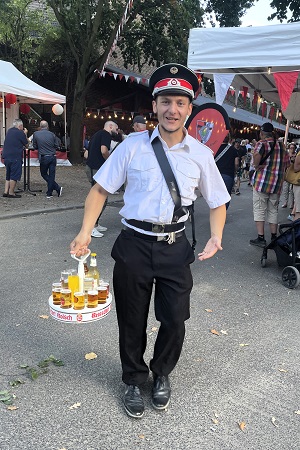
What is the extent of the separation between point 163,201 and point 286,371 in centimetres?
180

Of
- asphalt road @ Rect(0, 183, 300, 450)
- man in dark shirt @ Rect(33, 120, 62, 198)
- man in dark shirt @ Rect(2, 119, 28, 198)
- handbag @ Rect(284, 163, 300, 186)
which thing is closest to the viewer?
asphalt road @ Rect(0, 183, 300, 450)

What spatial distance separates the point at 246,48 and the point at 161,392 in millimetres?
4209

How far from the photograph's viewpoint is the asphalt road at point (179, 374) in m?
2.47

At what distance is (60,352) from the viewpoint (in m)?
3.35

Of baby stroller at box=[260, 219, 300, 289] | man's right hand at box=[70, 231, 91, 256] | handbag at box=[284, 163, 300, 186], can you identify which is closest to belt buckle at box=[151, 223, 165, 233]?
man's right hand at box=[70, 231, 91, 256]

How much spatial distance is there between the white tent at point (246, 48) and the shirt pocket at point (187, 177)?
10.1 ft

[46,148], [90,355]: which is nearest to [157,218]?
Result: [90,355]

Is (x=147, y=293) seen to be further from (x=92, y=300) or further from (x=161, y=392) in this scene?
(x=161, y=392)

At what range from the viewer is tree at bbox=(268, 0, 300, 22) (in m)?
20.0

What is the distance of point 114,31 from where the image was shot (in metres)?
16.1

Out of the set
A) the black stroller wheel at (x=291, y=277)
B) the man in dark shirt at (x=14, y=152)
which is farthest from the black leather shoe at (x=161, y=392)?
the man in dark shirt at (x=14, y=152)

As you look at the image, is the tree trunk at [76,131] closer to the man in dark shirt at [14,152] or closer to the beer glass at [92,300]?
the man in dark shirt at [14,152]

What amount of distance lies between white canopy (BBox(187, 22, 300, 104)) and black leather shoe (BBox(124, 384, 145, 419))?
12.9 ft

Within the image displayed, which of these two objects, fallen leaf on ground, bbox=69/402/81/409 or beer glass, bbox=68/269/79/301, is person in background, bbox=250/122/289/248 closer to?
beer glass, bbox=68/269/79/301
